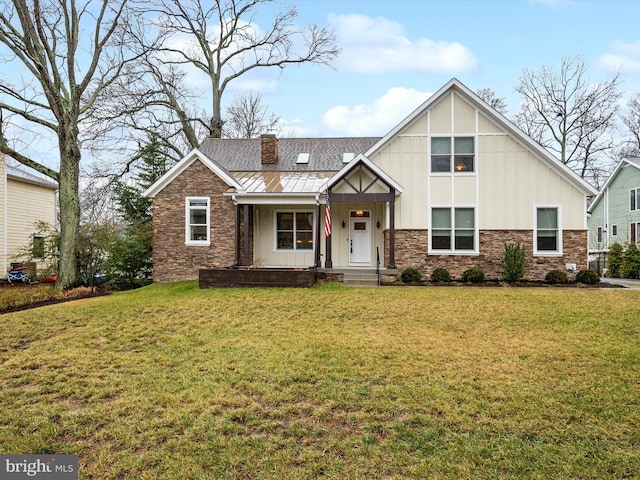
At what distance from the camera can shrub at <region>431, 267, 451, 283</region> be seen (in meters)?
14.0

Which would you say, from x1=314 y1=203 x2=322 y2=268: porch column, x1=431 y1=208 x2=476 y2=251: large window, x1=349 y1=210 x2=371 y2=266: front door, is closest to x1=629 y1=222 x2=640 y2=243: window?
x1=431 y1=208 x2=476 y2=251: large window

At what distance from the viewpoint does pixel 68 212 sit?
1493 centimetres

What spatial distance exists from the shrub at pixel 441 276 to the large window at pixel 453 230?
1180 millimetres

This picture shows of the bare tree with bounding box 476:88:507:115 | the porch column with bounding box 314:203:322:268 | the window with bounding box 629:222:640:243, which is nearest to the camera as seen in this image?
the porch column with bounding box 314:203:322:268

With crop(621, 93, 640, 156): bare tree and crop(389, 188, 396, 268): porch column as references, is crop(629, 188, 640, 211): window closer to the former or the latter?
crop(621, 93, 640, 156): bare tree

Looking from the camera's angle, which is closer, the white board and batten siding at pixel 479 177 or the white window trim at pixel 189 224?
the white board and batten siding at pixel 479 177

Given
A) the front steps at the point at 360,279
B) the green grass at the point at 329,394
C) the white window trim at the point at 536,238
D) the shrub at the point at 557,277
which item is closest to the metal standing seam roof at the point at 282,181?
the front steps at the point at 360,279

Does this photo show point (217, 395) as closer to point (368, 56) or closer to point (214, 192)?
point (214, 192)

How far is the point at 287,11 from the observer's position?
25188mm

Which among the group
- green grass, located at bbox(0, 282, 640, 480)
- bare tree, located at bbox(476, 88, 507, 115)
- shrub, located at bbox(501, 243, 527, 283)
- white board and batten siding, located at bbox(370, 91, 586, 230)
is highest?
bare tree, located at bbox(476, 88, 507, 115)

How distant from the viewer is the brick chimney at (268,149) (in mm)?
19234

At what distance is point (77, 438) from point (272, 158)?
16.6m

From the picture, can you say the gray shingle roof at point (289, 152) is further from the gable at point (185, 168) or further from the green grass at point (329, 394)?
the green grass at point (329, 394)

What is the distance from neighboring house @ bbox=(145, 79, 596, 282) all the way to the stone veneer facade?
38 mm
